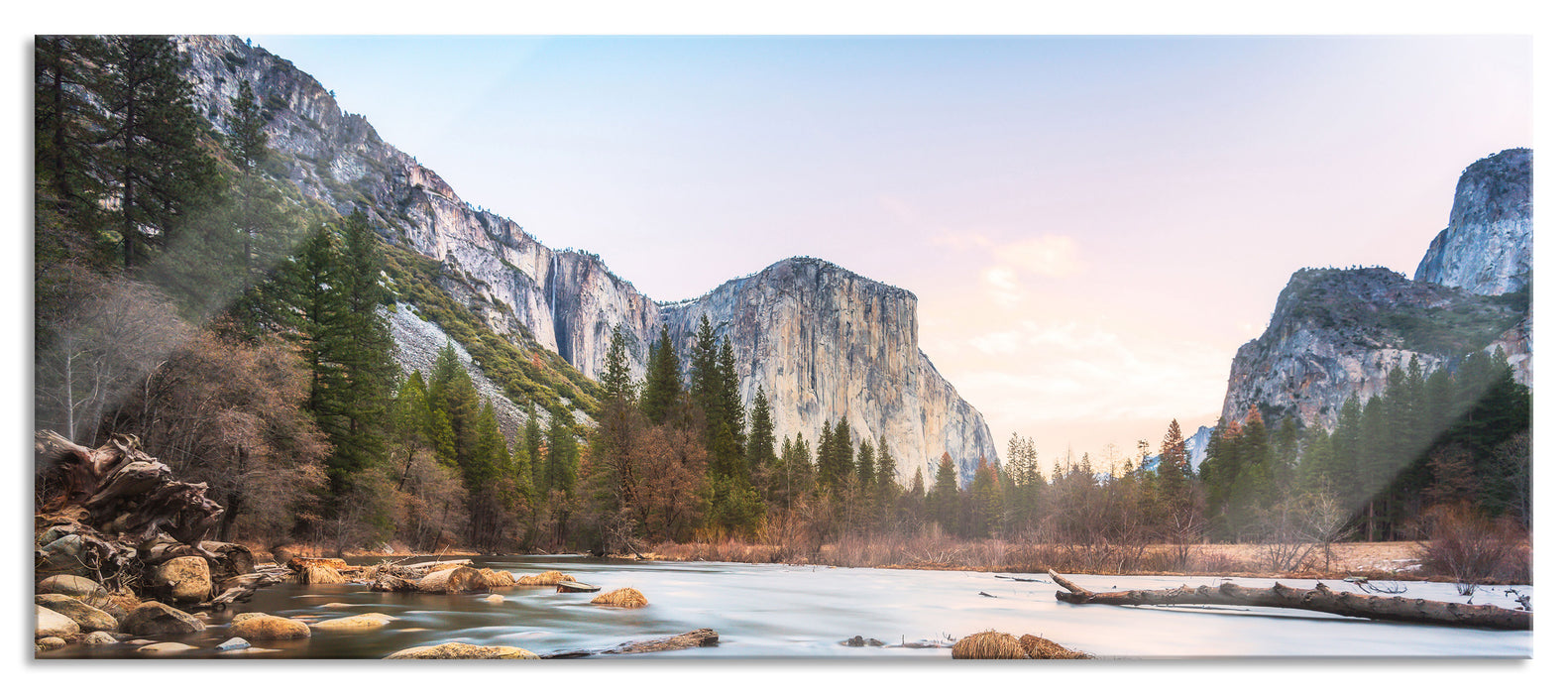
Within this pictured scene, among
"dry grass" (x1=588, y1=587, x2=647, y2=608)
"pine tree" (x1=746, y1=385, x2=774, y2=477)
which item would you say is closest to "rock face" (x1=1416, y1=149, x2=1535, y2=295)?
"dry grass" (x1=588, y1=587, x2=647, y2=608)

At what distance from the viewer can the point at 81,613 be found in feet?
19.4

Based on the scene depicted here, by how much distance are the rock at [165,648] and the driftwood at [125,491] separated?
1.99 meters

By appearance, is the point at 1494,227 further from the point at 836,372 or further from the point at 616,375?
the point at 836,372

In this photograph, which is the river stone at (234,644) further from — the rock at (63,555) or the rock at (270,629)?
the rock at (63,555)

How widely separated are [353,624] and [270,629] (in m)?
0.70

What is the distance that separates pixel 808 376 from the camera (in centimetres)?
7688

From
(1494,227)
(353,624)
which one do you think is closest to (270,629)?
(353,624)

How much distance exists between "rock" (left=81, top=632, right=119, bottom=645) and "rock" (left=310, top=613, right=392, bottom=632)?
4.59 ft

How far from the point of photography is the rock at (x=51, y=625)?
18.1 feet

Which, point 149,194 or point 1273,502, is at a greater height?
point 149,194

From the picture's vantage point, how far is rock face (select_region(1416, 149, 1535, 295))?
20.8ft

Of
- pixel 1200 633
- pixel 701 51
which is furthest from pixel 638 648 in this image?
pixel 701 51

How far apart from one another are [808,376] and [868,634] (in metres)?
70.2
